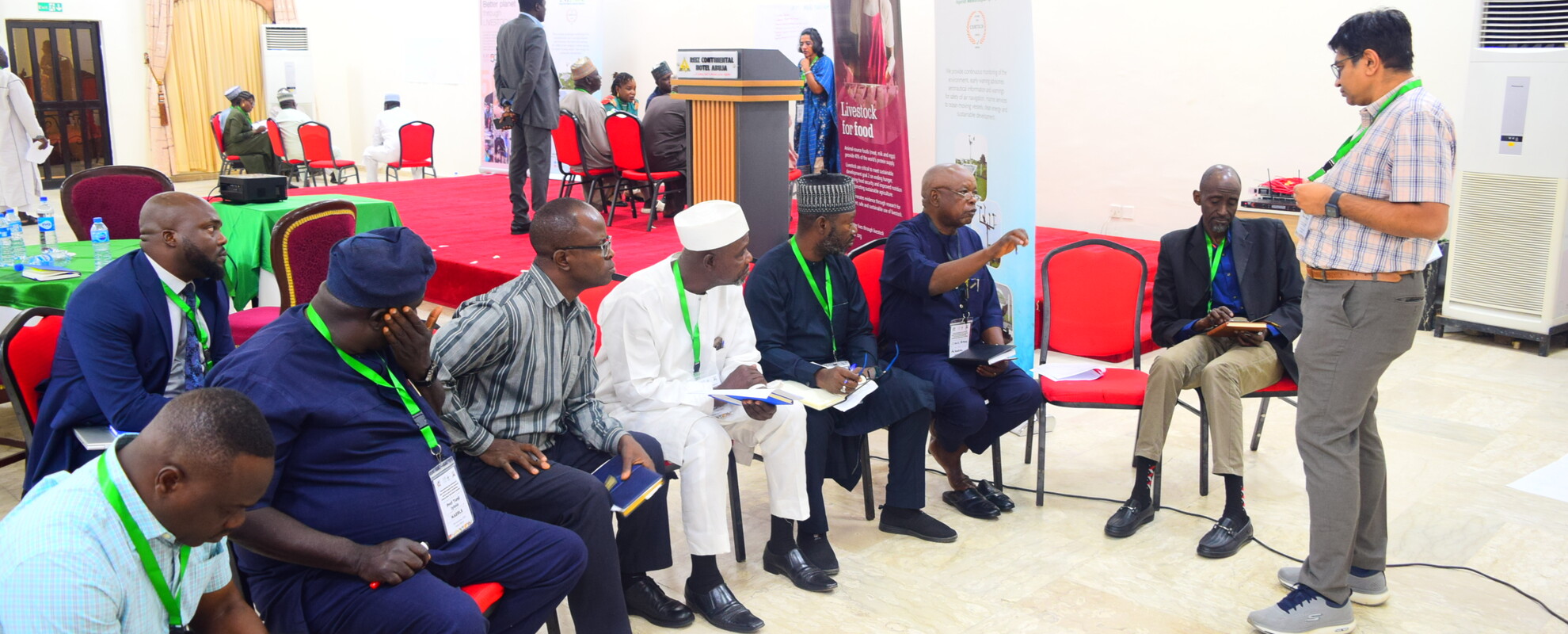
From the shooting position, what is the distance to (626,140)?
7.93 metres

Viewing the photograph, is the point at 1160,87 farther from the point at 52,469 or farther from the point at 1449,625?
the point at 52,469

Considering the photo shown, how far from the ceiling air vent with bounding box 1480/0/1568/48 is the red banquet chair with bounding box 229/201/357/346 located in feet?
18.2

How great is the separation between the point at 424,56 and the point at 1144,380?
13.2 m

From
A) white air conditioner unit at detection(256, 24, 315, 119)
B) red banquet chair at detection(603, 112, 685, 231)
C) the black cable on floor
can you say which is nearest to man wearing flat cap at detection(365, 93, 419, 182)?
white air conditioner unit at detection(256, 24, 315, 119)

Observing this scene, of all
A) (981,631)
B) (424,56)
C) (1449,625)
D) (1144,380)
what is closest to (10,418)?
(981,631)

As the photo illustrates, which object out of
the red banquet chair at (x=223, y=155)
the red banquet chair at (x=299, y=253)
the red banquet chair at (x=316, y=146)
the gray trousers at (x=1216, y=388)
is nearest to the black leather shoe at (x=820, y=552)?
the gray trousers at (x=1216, y=388)

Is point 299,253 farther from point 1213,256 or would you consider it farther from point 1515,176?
point 1515,176

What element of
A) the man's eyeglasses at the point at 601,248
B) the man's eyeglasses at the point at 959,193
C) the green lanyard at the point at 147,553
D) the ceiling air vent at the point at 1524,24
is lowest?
the green lanyard at the point at 147,553

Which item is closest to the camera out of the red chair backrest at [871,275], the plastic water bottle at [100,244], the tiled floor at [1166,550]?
the tiled floor at [1166,550]

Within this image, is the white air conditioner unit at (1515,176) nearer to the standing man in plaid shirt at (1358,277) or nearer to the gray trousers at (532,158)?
the standing man in plaid shirt at (1358,277)

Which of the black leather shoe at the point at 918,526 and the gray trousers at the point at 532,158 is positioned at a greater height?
the gray trousers at the point at 532,158

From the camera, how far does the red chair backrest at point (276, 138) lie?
39.3 ft

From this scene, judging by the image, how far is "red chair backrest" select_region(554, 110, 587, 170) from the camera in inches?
324

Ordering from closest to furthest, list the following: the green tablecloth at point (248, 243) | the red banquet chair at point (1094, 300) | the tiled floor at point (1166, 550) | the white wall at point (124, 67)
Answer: the tiled floor at point (1166, 550) → the red banquet chair at point (1094, 300) → the green tablecloth at point (248, 243) → the white wall at point (124, 67)
